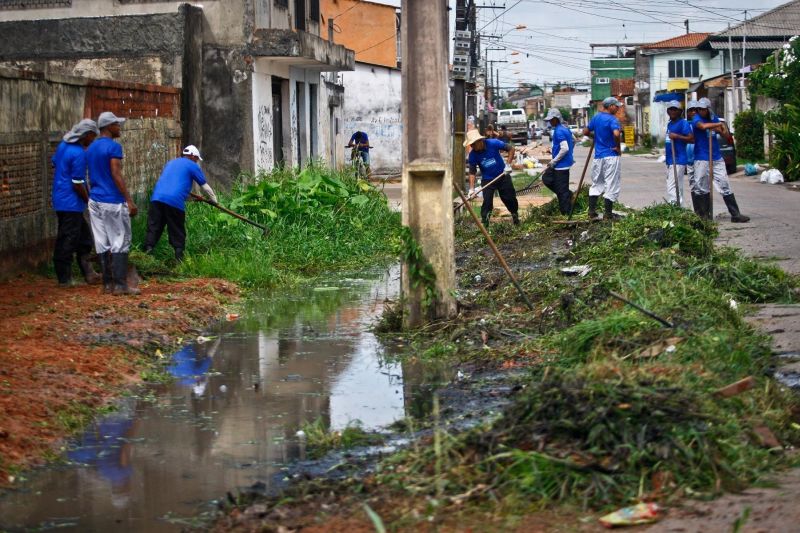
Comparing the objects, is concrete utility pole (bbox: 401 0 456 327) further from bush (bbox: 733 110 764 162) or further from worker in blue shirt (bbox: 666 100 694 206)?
bush (bbox: 733 110 764 162)

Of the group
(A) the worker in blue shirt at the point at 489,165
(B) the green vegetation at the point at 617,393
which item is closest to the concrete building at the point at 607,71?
(A) the worker in blue shirt at the point at 489,165

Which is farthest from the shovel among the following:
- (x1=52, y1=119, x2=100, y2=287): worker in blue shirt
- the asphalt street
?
the asphalt street

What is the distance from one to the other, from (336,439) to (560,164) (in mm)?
11116

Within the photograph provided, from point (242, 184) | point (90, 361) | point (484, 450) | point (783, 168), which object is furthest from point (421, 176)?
point (783, 168)

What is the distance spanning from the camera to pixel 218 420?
21.2ft

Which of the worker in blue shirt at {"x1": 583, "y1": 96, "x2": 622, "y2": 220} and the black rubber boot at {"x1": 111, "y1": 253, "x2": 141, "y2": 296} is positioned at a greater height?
the worker in blue shirt at {"x1": 583, "y1": 96, "x2": 622, "y2": 220}

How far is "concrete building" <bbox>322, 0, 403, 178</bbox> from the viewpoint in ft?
124

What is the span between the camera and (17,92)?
1151cm

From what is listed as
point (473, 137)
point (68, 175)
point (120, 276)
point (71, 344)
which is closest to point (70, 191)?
point (68, 175)

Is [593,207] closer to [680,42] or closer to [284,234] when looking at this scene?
[284,234]

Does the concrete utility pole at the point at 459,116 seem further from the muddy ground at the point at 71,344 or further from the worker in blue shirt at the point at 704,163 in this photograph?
the muddy ground at the point at 71,344

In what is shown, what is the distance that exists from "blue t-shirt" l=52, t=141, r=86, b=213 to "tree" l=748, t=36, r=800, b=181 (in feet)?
63.1

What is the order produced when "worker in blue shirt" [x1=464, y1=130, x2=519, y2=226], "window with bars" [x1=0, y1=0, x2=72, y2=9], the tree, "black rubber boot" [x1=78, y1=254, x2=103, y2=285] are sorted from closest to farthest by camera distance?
1. "black rubber boot" [x1=78, y1=254, x2=103, y2=285]
2. "worker in blue shirt" [x1=464, y1=130, x2=519, y2=226]
3. "window with bars" [x1=0, y1=0, x2=72, y2=9]
4. the tree

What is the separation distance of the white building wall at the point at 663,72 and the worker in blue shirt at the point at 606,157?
47.2 m
